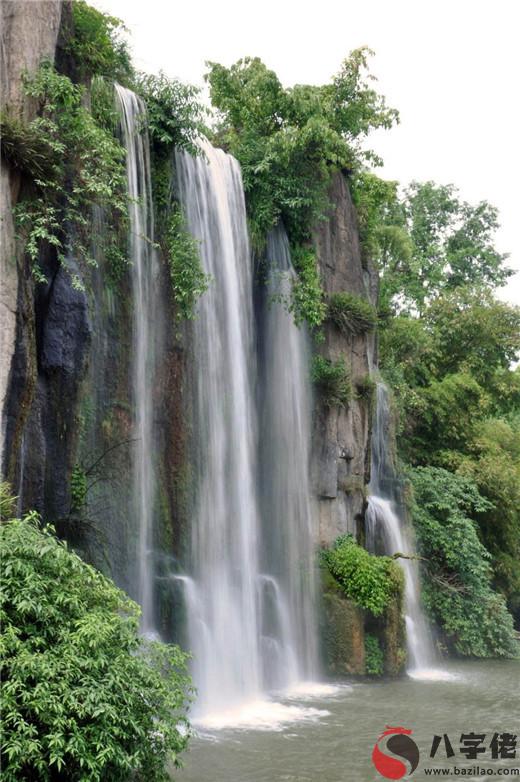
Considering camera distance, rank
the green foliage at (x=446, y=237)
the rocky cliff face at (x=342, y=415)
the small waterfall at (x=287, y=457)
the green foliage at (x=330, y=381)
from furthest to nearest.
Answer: the green foliage at (x=446, y=237)
the green foliage at (x=330, y=381)
the rocky cliff face at (x=342, y=415)
the small waterfall at (x=287, y=457)

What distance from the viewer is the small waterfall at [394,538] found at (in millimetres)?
15875

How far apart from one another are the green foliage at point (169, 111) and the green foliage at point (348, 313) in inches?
187

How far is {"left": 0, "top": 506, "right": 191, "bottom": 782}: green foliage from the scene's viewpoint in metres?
5.38

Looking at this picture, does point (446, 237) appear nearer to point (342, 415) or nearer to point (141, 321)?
point (342, 415)

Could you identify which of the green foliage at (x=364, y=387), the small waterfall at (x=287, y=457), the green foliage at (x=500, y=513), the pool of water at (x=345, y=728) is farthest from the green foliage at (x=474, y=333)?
the pool of water at (x=345, y=728)

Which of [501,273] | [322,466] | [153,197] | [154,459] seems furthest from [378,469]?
[501,273]

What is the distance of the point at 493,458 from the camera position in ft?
66.8

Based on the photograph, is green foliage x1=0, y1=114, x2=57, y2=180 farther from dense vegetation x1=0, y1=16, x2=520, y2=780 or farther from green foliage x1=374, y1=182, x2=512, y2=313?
green foliage x1=374, y1=182, x2=512, y2=313

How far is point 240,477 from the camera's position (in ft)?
42.5

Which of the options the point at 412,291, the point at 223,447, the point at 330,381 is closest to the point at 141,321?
the point at 223,447

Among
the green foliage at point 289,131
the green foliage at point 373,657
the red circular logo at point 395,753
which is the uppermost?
the green foliage at point 289,131

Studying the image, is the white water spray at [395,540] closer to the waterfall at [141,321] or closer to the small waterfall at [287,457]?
the small waterfall at [287,457]

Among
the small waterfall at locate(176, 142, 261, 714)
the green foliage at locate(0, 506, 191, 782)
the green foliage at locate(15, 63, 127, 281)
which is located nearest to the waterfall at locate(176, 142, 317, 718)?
the small waterfall at locate(176, 142, 261, 714)

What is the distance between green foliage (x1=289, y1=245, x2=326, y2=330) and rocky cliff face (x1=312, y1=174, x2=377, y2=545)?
731mm
